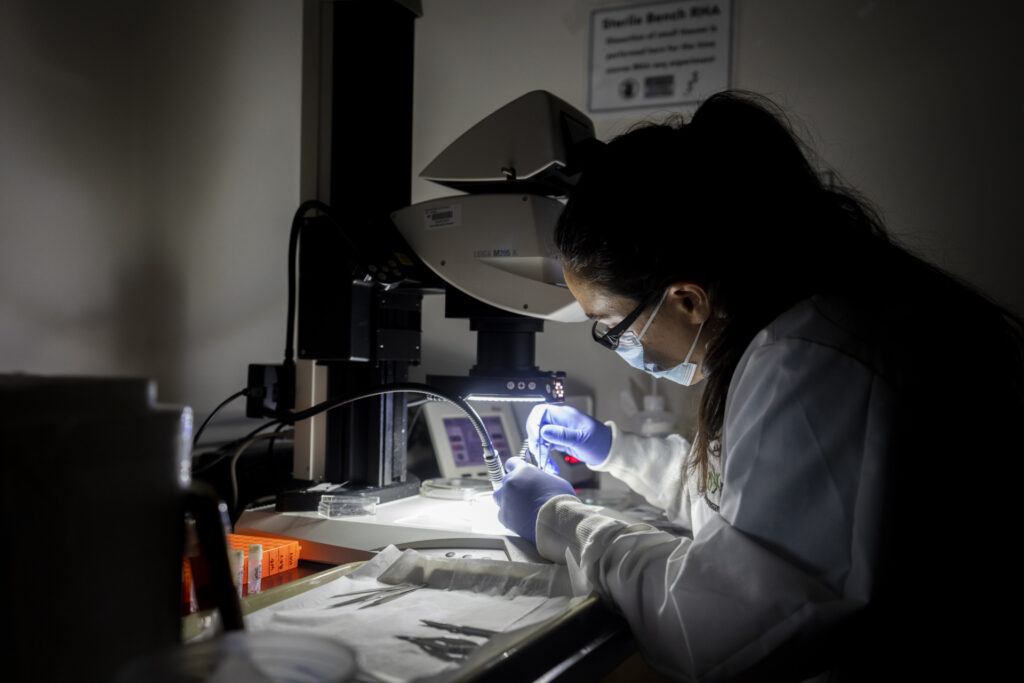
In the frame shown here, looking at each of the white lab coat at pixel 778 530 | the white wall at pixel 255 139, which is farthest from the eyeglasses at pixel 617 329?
the white wall at pixel 255 139

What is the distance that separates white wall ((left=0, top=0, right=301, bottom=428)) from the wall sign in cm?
76

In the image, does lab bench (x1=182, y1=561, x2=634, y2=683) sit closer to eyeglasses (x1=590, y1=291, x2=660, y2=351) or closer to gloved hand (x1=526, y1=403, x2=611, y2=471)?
eyeglasses (x1=590, y1=291, x2=660, y2=351)

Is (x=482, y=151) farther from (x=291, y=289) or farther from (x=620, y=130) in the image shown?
(x=620, y=130)

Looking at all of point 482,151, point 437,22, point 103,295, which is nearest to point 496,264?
point 482,151

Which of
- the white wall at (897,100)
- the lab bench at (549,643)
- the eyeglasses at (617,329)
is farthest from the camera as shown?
the white wall at (897,100)

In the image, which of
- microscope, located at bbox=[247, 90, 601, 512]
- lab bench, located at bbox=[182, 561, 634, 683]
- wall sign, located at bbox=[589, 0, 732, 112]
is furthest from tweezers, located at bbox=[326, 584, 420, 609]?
wall sign, located at bbox=[589, 0, 732, 112]

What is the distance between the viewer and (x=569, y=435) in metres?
1.44

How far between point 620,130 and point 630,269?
960 mm

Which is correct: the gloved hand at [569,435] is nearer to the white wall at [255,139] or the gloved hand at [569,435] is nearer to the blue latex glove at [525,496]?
the blue latex glove at [525,496]

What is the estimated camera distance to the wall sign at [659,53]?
5.92 feet

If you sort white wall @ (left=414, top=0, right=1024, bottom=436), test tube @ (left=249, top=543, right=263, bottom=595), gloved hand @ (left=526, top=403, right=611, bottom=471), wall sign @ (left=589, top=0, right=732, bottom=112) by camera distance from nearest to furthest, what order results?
test tube @ (left=249, top=543, right=263, bottom=595)
gloved hand @ (left=526, top=403, right=611, bottom=471)
white wall @ (left=414, top=0, right=1024, bottom=436)
wall sign @ (left=589, top=0, right=732, bottom=112)

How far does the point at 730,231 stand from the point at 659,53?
102 cm

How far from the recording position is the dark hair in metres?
0.99

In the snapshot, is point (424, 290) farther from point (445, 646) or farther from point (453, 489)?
point (445, 646)
